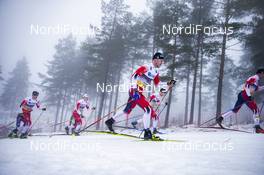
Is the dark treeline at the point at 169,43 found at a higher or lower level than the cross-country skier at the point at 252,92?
higher

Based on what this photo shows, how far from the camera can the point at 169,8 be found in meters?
17.7

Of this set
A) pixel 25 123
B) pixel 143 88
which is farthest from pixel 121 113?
pixel 25 123

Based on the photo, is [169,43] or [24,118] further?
[169,43]

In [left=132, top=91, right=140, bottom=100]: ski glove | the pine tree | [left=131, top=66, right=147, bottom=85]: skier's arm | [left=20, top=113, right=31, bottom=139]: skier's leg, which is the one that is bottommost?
[left=20, top=113, right=31, bottom=139]: skier's leg

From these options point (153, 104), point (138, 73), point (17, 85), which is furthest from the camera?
point (17, 85)

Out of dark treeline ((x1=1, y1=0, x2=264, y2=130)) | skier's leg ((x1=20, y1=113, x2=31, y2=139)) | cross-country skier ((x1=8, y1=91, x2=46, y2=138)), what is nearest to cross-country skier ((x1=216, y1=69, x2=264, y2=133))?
dark treeline ((x1=1, y1=0, x2=264, y2=130))

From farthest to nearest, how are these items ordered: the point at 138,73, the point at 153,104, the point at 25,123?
the point at 153,104, the point at 25,123, the point at 138,73

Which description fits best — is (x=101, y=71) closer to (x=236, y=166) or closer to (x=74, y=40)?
(x=74, y=40)

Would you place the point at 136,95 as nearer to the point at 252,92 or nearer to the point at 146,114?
the point at 146,114

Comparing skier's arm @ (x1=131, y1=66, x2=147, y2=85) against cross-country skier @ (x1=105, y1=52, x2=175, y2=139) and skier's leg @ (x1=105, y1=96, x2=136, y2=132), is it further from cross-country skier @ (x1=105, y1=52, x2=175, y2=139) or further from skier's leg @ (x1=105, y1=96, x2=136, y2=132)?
skier's leg @ (x1=105, y1=96, x2=136, y2=132)

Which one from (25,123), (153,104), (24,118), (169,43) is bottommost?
(25,123)

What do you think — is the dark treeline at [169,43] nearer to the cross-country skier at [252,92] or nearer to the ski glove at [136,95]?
the cross-country skier at [252,92]

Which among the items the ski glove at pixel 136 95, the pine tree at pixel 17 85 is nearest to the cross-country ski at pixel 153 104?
the ski glove at pixel 136 95

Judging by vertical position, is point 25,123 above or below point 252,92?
below
